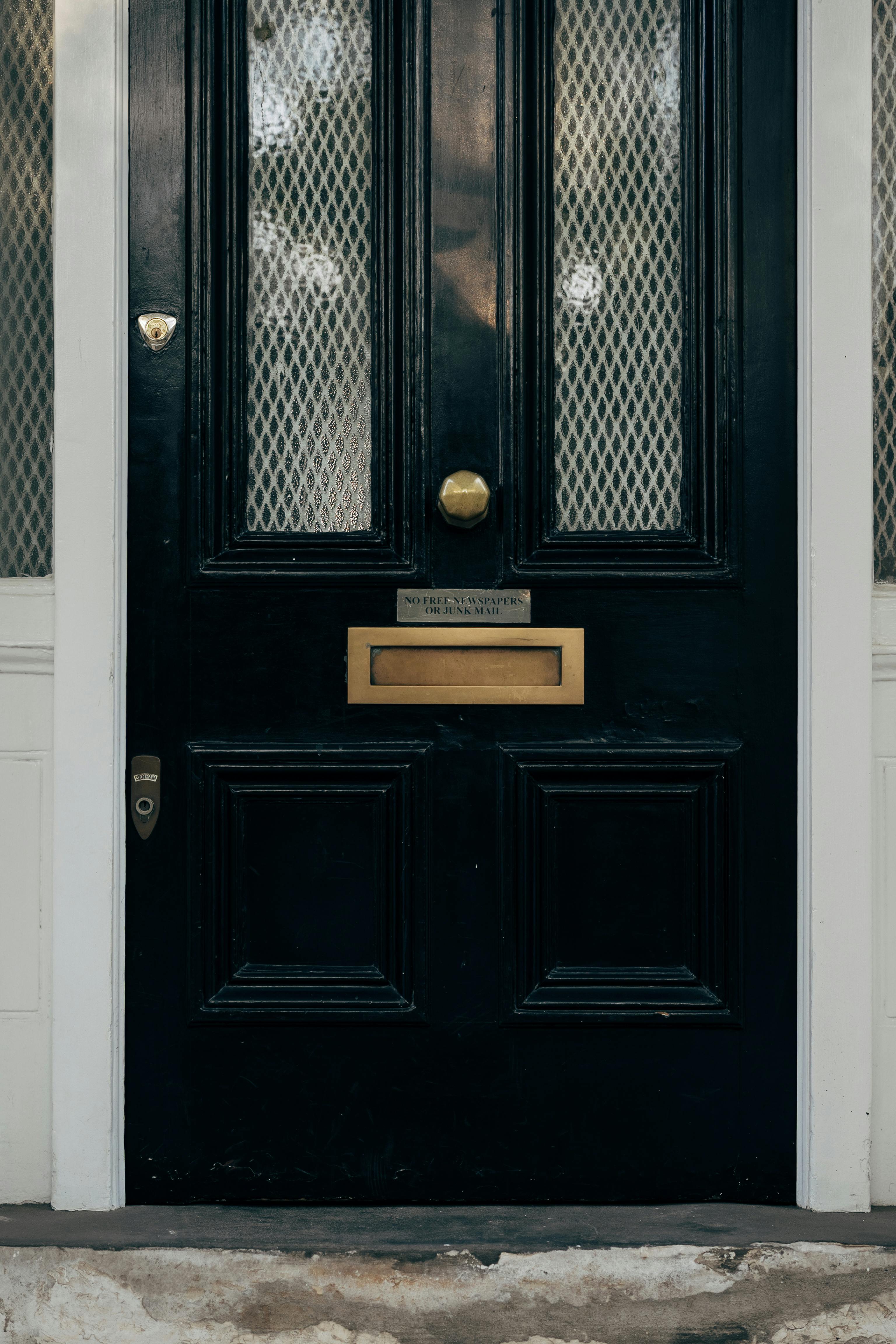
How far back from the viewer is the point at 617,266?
200 centimetres

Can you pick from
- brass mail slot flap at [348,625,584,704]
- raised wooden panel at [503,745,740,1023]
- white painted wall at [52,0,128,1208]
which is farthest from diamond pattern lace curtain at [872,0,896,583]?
white painted wall at [52,0,128,1208]

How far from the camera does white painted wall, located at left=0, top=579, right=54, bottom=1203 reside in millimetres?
1989

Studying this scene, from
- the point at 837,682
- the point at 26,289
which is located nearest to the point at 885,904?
the point at 837,682

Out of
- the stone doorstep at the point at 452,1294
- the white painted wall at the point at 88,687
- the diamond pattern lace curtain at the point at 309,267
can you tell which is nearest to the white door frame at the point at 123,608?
the white painted wall at the point at 88,687

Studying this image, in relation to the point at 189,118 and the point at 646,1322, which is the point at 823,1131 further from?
the point at 189,118

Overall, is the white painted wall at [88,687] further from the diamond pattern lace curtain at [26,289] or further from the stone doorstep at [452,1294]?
the stone doorstep at [452,1294]

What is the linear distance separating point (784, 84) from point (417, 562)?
1.14 meters

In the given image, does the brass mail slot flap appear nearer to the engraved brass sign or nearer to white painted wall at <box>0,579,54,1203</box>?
the engraved brass sign

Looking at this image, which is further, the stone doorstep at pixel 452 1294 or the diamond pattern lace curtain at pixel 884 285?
the diamond pattern lace curtain at pixel 884 285

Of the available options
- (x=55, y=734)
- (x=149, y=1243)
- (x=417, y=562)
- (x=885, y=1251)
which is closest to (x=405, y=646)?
(x=417, y=562)

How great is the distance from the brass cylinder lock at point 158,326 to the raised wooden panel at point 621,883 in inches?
40.4

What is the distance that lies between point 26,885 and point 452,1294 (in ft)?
3.56

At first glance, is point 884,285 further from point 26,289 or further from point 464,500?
point 26,289

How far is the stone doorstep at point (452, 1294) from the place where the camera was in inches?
71.5
